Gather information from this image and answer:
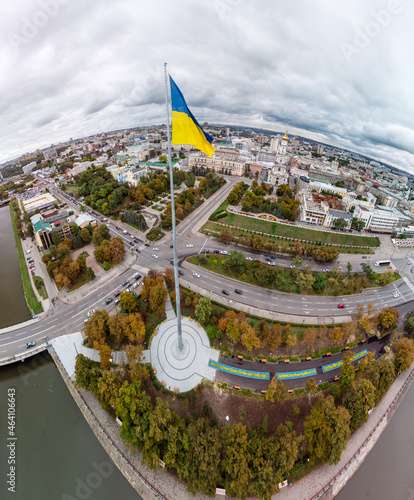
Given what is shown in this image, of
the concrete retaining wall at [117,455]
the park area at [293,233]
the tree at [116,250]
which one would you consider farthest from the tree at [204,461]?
the park area at [293,233]

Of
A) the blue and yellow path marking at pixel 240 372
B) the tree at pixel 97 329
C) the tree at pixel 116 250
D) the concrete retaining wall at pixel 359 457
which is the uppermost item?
the tree at pixel 116 250

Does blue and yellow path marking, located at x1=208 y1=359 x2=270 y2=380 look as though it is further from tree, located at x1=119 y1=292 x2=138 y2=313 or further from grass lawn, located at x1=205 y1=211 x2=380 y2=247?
grass lawn, located at x1=205 y1=211 x2=380 y2=247

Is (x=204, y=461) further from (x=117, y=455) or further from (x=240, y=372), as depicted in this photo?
(x=240, y=372)

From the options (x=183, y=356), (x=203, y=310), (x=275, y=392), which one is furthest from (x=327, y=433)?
(x=203, y=310)

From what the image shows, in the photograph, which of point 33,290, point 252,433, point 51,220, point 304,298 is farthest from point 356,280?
point 51,220

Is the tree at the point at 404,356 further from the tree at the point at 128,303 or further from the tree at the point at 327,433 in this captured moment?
the tree at the point at 128,303

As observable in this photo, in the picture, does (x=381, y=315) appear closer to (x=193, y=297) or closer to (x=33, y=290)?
(x=193, y=297)
